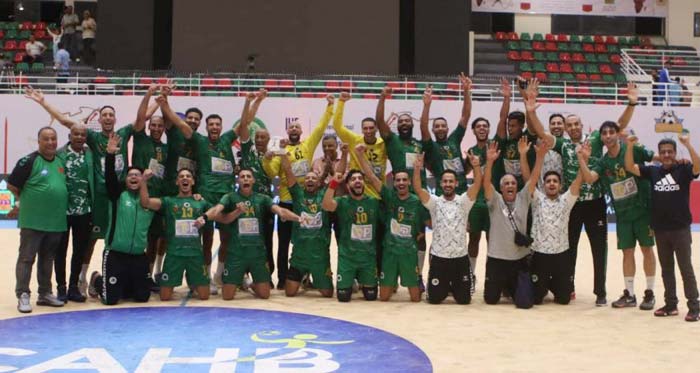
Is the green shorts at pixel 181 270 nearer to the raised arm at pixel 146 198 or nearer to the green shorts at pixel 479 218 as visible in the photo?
the raised arm at pixel 146 198

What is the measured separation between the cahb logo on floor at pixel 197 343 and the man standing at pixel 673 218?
9.93 feet

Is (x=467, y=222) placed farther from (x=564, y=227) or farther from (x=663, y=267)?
(x=663, y=267)

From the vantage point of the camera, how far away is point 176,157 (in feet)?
29.1

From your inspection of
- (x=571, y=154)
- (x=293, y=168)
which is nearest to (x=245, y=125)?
(x=293, y=168)

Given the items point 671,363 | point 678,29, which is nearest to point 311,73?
point 678,29

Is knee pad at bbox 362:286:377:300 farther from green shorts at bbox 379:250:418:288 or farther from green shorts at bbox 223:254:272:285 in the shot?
green shorts at bbox 223:254:272:285

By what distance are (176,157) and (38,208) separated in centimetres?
174

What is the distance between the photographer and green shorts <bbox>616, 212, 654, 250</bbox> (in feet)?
26.9

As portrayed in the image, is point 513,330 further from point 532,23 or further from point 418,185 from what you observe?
point 532,23

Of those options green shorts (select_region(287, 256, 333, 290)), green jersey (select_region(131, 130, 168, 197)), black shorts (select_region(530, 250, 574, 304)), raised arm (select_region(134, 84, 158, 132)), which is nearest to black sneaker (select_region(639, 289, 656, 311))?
black shorts (select_region(530, 250, 574, 304))

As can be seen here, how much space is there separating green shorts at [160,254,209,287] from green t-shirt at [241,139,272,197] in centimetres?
123

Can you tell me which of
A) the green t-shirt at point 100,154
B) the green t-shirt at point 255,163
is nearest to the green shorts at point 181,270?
the green t-shirt at point 100,154

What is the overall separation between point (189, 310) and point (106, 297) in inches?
38.3

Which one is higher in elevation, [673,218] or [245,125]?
[245,125]
